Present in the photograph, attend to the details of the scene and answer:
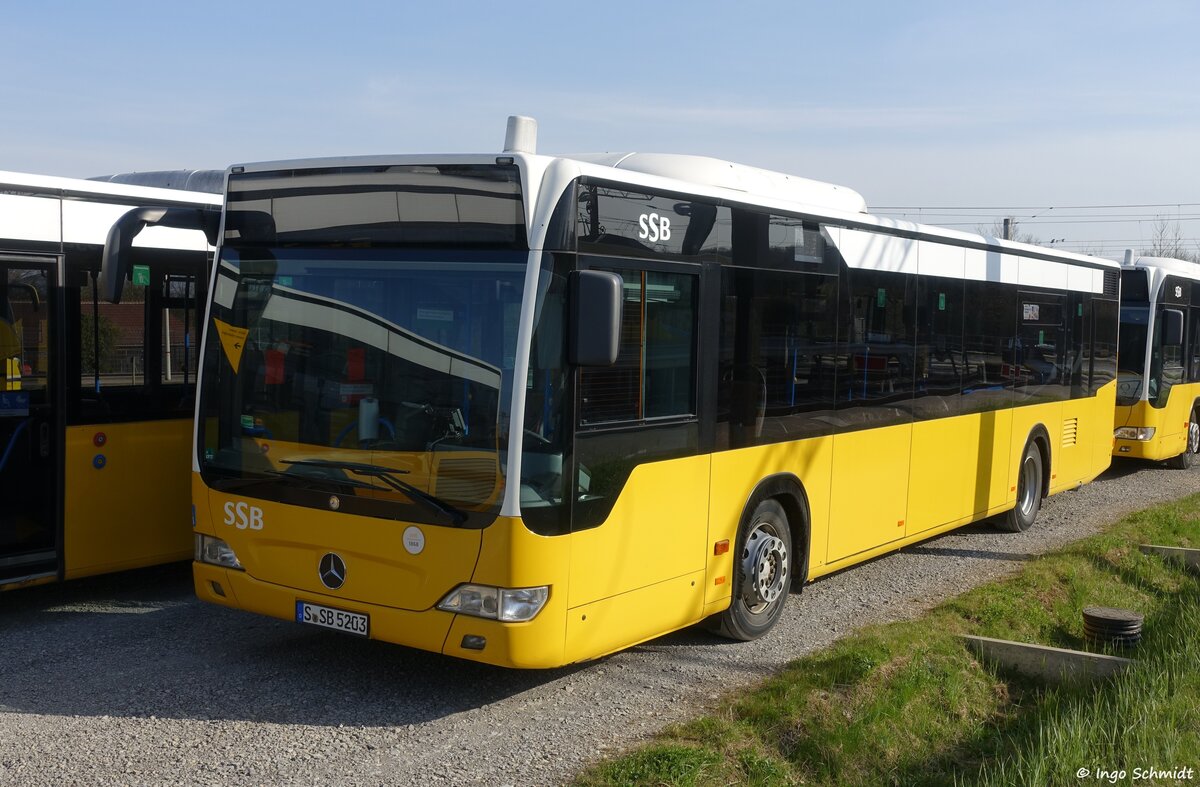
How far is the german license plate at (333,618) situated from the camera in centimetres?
624

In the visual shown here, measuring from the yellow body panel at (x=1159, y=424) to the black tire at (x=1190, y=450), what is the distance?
231mm

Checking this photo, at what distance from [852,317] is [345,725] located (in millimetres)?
4568

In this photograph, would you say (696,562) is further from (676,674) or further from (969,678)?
(969,678)

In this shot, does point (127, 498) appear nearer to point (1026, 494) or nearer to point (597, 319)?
point (597, 319)

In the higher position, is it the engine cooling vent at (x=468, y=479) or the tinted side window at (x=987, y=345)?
the tinted side window at (x=987, y=345)

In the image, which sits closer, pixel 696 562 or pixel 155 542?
pixel 696 562

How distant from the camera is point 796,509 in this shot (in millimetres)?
8094

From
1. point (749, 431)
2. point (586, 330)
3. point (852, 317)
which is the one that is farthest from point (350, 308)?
point (852, 317)

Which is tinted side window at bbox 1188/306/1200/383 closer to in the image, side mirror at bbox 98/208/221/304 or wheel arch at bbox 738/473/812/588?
wheel arch at bbox 738/473/812/588

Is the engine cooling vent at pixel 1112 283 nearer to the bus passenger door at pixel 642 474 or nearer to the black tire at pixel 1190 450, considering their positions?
the black tire at pixel 1190 450

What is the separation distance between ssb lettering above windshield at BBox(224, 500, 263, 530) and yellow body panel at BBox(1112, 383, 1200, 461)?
43.8ft

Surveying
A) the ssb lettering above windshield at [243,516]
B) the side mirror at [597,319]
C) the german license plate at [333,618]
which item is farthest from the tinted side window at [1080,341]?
the ssb lettering above windshield at [243,516]

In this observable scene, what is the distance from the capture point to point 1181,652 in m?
6.99

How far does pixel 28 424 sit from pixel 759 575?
472 centimetres
